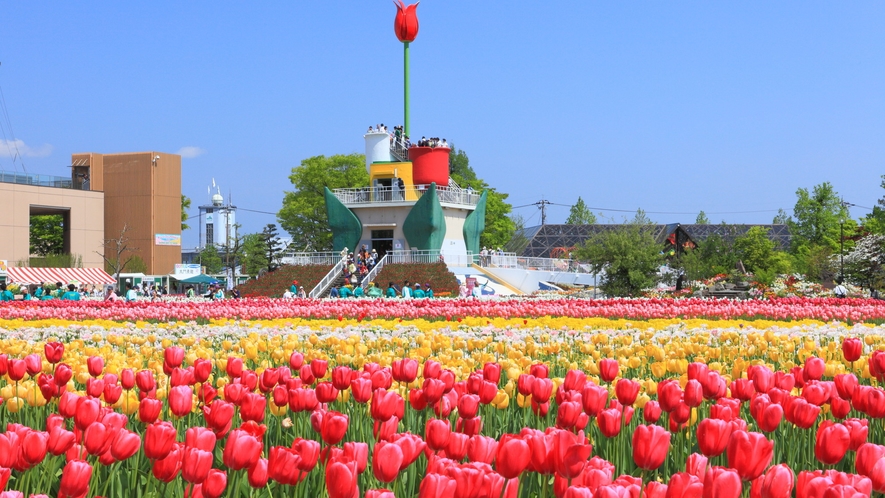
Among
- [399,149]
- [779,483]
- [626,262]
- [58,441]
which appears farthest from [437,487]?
[399,149]

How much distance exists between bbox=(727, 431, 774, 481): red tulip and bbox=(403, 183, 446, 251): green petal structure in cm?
4361

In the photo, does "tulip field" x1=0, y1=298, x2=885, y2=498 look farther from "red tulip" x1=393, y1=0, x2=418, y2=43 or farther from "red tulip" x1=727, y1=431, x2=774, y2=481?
"red tulip" x1=393, y1=0, x2=418, y2=43

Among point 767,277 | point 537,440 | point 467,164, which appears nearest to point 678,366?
point 537,440

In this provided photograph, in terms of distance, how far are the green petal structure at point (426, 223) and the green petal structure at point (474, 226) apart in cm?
327

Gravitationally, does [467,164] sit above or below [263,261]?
above

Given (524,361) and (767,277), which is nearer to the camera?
(524,361)

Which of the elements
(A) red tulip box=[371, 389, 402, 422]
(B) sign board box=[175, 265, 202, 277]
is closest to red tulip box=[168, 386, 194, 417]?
(A) red tulip box=[371, 389, 402, 422]

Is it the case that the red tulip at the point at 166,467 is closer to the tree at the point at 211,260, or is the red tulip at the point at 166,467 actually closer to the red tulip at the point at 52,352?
the red tulip at the point at 52,352

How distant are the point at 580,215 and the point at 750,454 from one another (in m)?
97.4

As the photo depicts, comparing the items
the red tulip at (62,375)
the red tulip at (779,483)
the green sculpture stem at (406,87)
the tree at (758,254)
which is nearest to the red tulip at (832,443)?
the red tulip at (779,483)

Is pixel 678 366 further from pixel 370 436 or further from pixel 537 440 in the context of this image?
pixel 537 440

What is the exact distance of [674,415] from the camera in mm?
3979

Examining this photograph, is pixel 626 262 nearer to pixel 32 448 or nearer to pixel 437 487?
pixel 32 448

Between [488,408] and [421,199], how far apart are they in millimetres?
42077
